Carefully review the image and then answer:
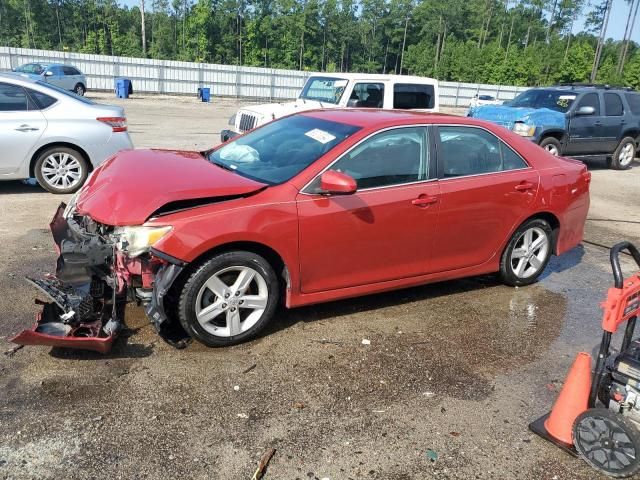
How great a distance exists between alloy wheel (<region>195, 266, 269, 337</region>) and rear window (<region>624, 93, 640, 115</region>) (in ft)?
43.5

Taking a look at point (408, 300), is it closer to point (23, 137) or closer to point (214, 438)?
point (214, 438)

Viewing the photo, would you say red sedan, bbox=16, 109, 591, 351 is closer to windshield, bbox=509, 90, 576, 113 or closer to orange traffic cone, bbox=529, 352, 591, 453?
orange traffic cone, bbox=529, 352, 591, 453


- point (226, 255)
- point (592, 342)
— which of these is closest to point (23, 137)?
point (226, 255)

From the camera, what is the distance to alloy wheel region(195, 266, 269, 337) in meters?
3.85

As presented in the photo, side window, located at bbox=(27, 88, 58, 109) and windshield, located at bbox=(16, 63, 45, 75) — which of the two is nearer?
side window, located at bbox=(27, 88, 58, 109)

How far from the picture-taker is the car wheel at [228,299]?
12.4 ft

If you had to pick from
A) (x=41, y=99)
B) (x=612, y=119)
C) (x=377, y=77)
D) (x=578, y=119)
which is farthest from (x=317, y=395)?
(x=612, y=119)

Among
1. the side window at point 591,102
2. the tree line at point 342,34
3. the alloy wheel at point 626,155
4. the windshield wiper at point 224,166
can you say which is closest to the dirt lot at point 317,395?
the windshield wiper at point 224,166

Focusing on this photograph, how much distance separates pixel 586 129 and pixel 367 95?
5596 mm

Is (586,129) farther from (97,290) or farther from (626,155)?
(97,290)

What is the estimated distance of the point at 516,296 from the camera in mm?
5434

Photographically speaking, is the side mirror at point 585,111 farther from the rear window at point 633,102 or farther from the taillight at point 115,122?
the taillight at point 115,122

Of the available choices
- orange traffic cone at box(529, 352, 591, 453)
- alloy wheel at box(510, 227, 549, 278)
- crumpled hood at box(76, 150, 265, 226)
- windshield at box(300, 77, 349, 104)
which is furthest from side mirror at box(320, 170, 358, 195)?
windshield at box(300, 77, 349, 104)

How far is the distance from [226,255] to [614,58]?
7527 cm
